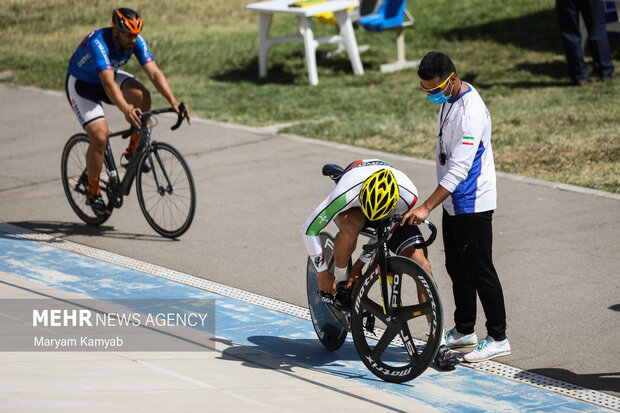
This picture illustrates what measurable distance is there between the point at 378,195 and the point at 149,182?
13.5ft

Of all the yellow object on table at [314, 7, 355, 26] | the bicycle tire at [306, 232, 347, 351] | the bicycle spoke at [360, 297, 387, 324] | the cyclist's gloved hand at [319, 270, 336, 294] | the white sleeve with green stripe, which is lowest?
the bicycle tire at [306, 232, 347, 351]

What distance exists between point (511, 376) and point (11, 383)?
110 inches

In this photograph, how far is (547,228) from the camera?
8.20 metres

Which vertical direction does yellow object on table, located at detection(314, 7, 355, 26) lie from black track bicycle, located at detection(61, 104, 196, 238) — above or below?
above

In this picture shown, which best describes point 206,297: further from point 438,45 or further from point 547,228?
point 438,45

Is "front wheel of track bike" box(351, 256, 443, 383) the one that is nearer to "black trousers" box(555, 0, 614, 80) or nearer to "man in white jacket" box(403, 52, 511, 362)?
"man in white jacket" box(403, 52, 511, 362)

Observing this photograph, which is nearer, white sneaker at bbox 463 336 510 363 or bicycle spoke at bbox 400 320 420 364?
bicycle spoke at bbox 400 320 420 364

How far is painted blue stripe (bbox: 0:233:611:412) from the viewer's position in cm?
508

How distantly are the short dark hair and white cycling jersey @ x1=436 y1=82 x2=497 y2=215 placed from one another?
0.66 feet

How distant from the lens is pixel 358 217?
17.4ft

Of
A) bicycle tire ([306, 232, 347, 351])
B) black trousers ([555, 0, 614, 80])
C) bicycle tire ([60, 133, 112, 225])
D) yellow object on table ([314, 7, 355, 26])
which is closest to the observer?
bicycle tire ([306, 232, 347, 351])

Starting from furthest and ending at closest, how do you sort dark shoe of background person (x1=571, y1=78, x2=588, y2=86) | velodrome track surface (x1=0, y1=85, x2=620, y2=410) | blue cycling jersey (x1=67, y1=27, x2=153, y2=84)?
dark shoe of background person (x1=571, y1=78, x2=588, y2=86)
blue cycling jersey (x1=67, y1=27, x2=153, y2=84)
velodrome track surface (x1=0, y1=85, x2=620, y2=410)

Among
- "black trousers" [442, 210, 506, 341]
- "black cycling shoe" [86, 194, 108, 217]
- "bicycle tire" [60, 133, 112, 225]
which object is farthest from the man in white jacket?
"bicycle tire" [60, 133, 112, 225]
